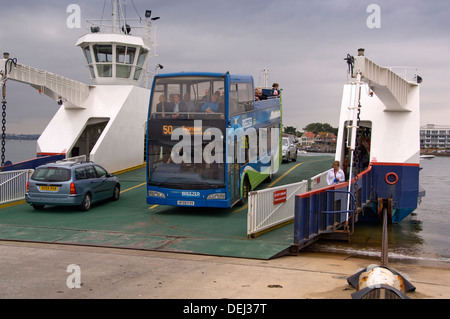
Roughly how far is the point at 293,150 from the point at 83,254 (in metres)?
20.2

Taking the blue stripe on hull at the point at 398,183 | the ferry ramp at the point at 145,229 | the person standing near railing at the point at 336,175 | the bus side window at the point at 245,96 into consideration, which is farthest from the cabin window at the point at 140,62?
the person standing near railing at the point at 336,175

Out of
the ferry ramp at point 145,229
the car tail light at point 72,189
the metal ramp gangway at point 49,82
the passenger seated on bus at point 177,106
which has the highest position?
the metal ramp gangway at point 49,82

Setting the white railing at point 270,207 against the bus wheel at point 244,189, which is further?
the bus wheel at point 244,189

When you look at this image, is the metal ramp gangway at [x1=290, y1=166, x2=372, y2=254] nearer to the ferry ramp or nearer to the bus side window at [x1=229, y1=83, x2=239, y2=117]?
the ferry ramp

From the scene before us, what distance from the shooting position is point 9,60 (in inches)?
644

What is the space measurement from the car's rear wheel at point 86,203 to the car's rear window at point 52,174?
0.93 metres

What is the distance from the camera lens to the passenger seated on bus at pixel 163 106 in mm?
13789

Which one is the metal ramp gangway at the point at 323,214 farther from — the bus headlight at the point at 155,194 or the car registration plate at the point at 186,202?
the bus headlight at the point at 155,194

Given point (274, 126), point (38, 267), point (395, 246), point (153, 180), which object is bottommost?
point (395, 246)

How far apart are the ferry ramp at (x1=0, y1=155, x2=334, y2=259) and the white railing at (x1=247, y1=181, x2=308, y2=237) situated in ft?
0.87

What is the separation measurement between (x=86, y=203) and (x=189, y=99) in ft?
15.8

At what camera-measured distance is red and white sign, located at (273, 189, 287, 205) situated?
1215 cm
